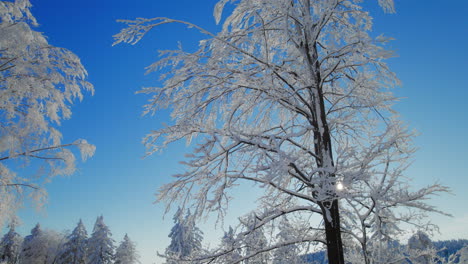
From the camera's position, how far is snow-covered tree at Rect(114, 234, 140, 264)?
32656 millimetres

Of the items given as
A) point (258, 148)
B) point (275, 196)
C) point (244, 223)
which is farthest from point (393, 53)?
point (244, 223)

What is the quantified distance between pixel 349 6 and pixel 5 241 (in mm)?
51966

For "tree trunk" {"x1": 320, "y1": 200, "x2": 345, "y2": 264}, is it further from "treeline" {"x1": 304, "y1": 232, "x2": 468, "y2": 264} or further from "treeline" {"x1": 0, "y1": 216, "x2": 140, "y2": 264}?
"treeline" {"x1": 0, "y1": 216, "x2": 140, "y2": 264}

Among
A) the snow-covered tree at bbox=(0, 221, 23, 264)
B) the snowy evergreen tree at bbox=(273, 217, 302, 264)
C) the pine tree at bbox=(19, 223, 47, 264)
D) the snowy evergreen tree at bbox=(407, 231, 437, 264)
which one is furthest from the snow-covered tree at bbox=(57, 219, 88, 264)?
the snowy evergreen tree at bbox=(407, 231, 437, 264)

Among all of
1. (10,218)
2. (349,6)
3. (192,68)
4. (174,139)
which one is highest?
(349,6)

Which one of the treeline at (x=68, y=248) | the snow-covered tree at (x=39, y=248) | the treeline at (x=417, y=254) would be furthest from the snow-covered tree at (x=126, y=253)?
the treeline at (x=417, y=254)

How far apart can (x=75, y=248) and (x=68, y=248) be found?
88cm

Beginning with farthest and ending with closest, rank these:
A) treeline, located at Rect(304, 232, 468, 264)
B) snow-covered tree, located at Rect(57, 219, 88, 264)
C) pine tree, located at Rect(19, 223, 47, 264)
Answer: pine tree, located at Rect(19, 223, 47, 264) → snow-covered tree, located at Rect(57, 219, 88, 264) → treeline, located at Rect(304, 232, 468, 264)

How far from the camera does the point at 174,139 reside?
455 cm

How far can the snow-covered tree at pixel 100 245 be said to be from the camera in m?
31.9

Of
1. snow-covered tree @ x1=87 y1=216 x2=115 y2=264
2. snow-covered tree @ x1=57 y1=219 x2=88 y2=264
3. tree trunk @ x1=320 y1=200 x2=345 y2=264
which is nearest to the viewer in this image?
tree trunk @ x1=320 y1=200 x2=345 y2=264

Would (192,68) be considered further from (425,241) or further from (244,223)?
(425,241)

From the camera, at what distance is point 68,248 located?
1375 inches

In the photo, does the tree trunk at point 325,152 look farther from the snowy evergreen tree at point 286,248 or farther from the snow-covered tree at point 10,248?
the snow-covered tree at point 10,248
